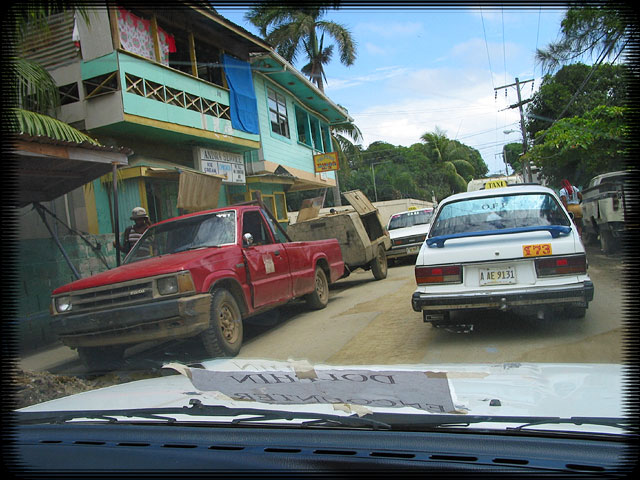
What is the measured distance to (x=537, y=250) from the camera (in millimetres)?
4734

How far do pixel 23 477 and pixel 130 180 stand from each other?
1013 centimetres

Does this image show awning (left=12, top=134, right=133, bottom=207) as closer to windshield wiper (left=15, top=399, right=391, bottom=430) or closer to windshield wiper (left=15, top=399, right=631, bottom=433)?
windshield wiper (left=15, top=399, right=391, bottom=430)

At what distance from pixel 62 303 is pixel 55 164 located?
242 cm

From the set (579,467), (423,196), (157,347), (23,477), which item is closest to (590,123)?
(157,347)

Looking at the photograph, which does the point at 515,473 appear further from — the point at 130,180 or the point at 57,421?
the point at 130,180

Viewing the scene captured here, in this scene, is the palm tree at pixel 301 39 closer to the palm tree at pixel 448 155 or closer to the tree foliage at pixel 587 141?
the tree foliage at pixel 587 141

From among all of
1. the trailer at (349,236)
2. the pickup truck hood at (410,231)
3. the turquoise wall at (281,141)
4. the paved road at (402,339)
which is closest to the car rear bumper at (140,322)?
the paved road at (402,339)

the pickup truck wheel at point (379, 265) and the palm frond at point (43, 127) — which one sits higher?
the palm frond at point (43, 127)

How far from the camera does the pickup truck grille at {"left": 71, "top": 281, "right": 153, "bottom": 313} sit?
496 centimetres

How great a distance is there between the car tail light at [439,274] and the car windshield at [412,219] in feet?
31.4

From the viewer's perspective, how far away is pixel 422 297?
507 centimetres

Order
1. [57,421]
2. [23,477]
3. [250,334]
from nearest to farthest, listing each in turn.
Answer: [23,477], [57,421], [250,334]

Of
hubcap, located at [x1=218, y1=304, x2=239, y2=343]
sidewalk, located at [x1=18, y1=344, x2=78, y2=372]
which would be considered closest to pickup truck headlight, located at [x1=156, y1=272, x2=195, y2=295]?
hubcap, located at [x1=218, y1=304, x2=239, y2=343]

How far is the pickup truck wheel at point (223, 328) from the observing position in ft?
16.8
